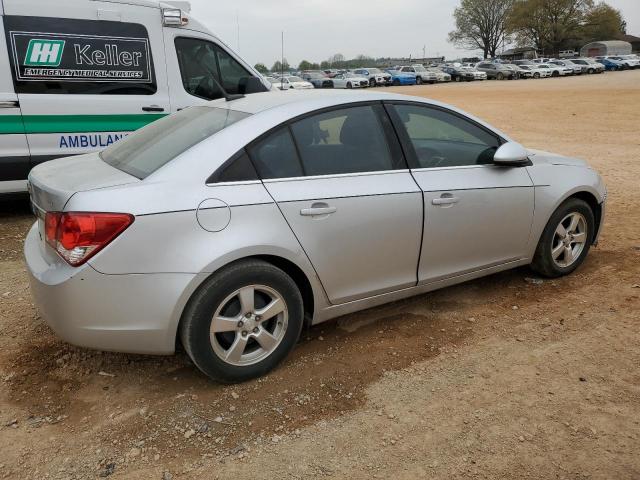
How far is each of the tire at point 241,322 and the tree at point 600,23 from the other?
313 feet

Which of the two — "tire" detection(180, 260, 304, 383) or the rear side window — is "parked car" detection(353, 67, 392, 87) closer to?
the rear side window

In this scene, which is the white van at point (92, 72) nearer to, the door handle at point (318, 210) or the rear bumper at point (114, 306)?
the rear bumper at point (114, 306)

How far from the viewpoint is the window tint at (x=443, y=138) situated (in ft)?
12.1

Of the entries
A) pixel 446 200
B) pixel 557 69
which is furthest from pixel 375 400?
pixel 557 69

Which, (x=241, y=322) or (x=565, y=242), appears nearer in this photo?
(x=241, y=322)

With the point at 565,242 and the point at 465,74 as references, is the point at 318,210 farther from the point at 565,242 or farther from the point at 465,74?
the point at 465,74

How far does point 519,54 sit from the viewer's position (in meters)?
89.6

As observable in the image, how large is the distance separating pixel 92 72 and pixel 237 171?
12.7 ft

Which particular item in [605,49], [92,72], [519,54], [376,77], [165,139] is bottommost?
[165,139]

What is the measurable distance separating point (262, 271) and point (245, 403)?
26.7 inches

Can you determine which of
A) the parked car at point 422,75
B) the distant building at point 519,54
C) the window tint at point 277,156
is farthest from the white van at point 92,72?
the distant building at point 519,54

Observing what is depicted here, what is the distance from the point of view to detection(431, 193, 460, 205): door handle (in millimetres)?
3570

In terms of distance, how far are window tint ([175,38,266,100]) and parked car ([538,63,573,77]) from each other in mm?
50695

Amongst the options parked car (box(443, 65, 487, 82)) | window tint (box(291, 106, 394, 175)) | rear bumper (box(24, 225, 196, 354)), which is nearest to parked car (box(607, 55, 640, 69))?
parked car (box(443, 65, 487, 82))
